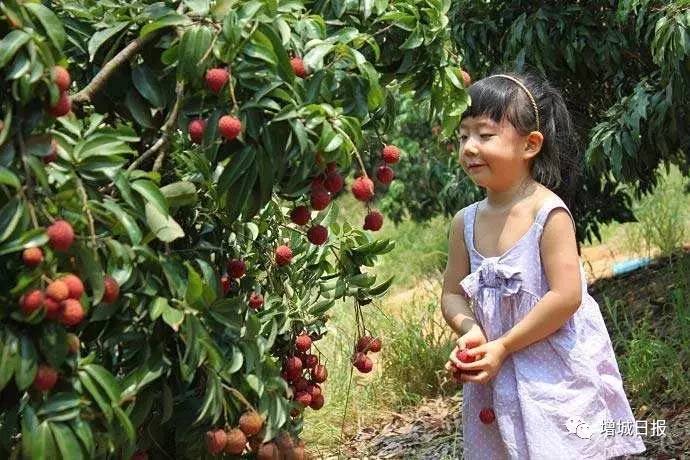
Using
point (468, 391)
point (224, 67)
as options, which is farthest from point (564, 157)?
point (224, 67)

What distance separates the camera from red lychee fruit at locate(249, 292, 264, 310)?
3129 mm

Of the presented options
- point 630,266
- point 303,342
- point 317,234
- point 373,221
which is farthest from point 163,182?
point 630,266

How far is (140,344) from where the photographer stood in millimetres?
2508

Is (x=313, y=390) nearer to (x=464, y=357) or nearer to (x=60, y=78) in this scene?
(x=464, y=357)

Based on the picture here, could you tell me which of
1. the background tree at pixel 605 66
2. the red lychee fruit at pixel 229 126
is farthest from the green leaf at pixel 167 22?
the background tree at pixel 605 66

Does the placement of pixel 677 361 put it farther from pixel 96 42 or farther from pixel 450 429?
pixel 96 42

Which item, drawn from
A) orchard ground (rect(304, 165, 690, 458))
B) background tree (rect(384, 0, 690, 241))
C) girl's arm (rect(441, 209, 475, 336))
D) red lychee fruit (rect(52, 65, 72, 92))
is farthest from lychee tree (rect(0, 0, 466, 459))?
background tree (rect(384, 0, 690, 241))

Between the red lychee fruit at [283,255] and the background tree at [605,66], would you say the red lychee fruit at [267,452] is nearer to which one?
the red lychee fruit at [283,255]

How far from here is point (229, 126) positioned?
88.1 inches

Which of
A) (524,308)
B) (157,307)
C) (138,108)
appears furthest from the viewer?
(524,308)

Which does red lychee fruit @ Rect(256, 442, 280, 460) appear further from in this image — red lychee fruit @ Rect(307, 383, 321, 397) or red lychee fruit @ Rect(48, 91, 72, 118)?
red lychee fruit @ Rect(48, 91, 72, 118)

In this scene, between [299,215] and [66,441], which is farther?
[299,215]

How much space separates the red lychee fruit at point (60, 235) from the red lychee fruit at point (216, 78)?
1.37 feet

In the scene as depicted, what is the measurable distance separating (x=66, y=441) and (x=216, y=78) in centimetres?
74
